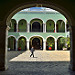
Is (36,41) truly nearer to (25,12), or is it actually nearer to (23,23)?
(23,23)

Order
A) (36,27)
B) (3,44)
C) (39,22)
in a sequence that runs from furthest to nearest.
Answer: (36,27)
(39,22)
(3,44)

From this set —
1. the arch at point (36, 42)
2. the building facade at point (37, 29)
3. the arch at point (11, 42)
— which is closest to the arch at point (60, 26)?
the building facade at point (37, 29)

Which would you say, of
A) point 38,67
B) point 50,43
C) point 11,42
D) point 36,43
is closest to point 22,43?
point 11,42

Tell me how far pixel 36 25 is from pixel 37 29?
94cm

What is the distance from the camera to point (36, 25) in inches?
935

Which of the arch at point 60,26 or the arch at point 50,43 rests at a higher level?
the arch at point 60,26

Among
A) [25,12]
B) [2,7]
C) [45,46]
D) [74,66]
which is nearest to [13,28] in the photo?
[25,12]

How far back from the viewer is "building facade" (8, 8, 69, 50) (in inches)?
873

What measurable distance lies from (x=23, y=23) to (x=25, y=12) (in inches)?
102

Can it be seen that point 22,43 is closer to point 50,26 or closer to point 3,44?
point 50,26

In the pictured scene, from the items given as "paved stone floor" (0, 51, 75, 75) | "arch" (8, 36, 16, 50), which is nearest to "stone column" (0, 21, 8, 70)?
"paved stone floor" (0, 51, 75, 75)

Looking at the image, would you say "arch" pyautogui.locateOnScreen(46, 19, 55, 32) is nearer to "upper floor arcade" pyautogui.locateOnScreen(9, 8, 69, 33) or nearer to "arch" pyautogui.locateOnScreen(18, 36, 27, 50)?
"upper floor arcade" pyautogui.locateOnScreen(9, 8, 69, 33)

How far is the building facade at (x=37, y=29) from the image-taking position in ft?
72.7

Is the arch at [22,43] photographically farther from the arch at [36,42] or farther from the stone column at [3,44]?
the stone column at [3,44]
